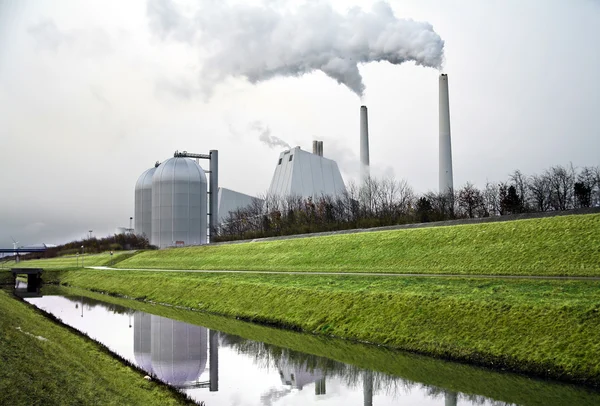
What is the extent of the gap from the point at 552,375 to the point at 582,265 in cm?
825

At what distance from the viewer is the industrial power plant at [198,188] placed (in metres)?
60.8

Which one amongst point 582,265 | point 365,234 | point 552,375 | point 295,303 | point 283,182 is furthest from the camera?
point 283,182

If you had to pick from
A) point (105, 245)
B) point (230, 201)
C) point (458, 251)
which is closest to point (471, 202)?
point (458, 251)

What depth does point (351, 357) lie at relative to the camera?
14055mm

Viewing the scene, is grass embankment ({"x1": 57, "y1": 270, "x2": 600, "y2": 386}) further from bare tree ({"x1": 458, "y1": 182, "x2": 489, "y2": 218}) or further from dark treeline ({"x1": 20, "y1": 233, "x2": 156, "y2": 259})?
dark treeline ({"x1": 20, "y1": 233, "x2": 156, "y2": 259})

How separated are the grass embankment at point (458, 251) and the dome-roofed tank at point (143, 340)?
9197mm

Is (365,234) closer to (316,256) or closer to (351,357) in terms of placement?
(316,256)

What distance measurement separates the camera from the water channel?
1057 centimetres

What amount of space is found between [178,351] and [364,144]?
131ft

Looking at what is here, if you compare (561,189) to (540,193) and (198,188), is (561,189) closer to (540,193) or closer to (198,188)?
(540,193)

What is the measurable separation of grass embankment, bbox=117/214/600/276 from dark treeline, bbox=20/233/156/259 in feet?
110

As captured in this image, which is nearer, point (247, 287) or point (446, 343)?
point (446, 343)

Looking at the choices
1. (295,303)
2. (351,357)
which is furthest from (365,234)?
(351,357)

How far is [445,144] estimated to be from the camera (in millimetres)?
41656
